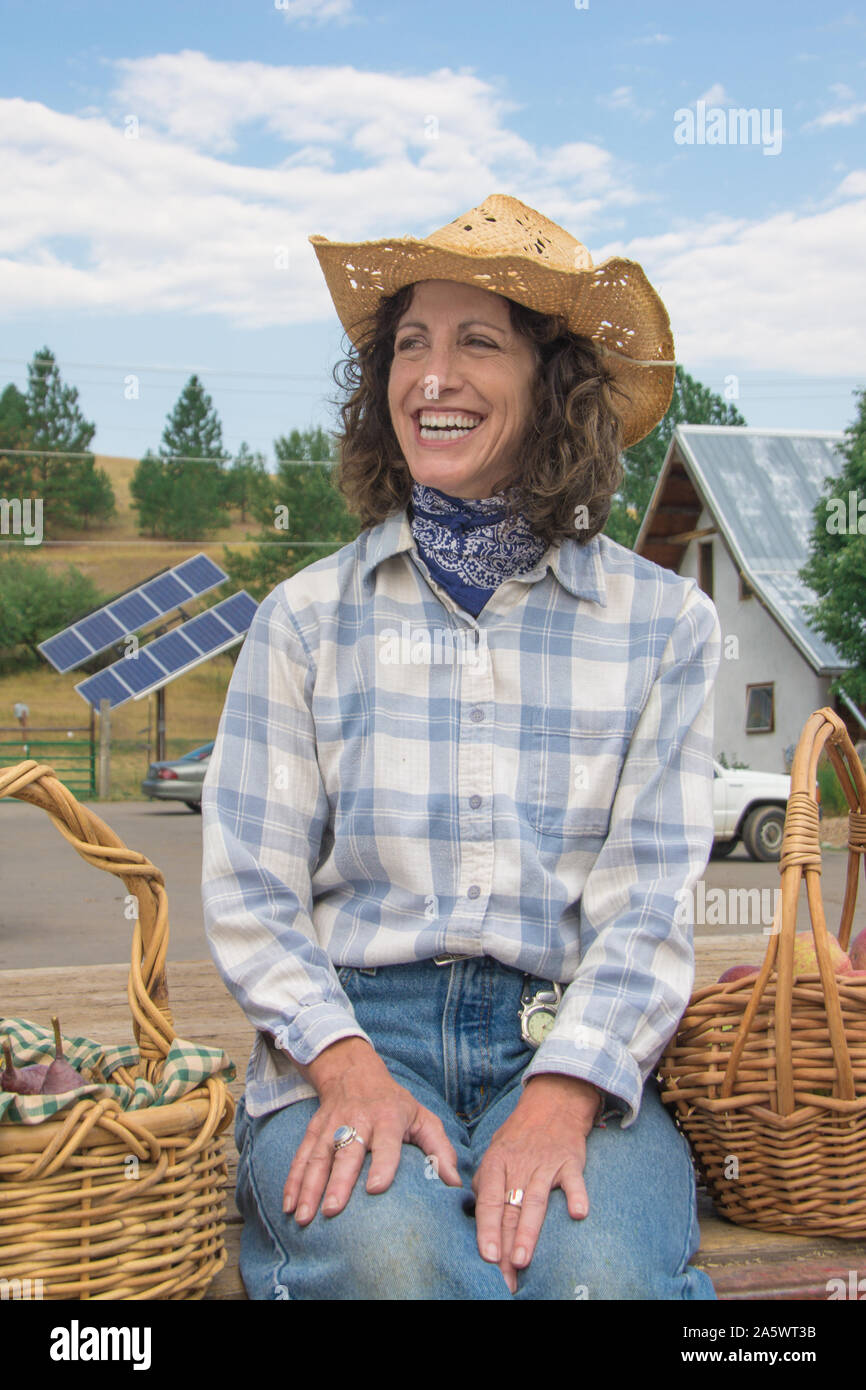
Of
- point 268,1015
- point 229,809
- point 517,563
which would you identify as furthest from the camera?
point 517,563

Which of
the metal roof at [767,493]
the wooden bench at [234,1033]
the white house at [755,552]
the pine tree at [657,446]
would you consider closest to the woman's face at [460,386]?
the wooden bench at [234,1033]

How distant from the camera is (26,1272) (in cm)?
144

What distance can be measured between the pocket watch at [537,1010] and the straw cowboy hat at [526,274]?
42.6 inches

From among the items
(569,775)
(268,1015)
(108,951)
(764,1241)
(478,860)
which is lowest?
(108,951)

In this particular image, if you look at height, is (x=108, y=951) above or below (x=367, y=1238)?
below

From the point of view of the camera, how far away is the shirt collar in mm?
2084

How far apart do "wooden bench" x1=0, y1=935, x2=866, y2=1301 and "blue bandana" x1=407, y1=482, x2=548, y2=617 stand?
0.99 metres

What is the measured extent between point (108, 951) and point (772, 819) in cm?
782

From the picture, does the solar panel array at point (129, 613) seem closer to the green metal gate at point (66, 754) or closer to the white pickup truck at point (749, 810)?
the green metal gate at point (66, 754)

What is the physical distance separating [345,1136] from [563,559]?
965mm

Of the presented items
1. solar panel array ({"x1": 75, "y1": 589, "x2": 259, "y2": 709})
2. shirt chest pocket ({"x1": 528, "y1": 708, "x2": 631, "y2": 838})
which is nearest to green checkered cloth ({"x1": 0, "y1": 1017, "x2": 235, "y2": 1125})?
shirt chest pocket ({"x1": 528, "y1": 708, "x2": 631, "y2": 838})
